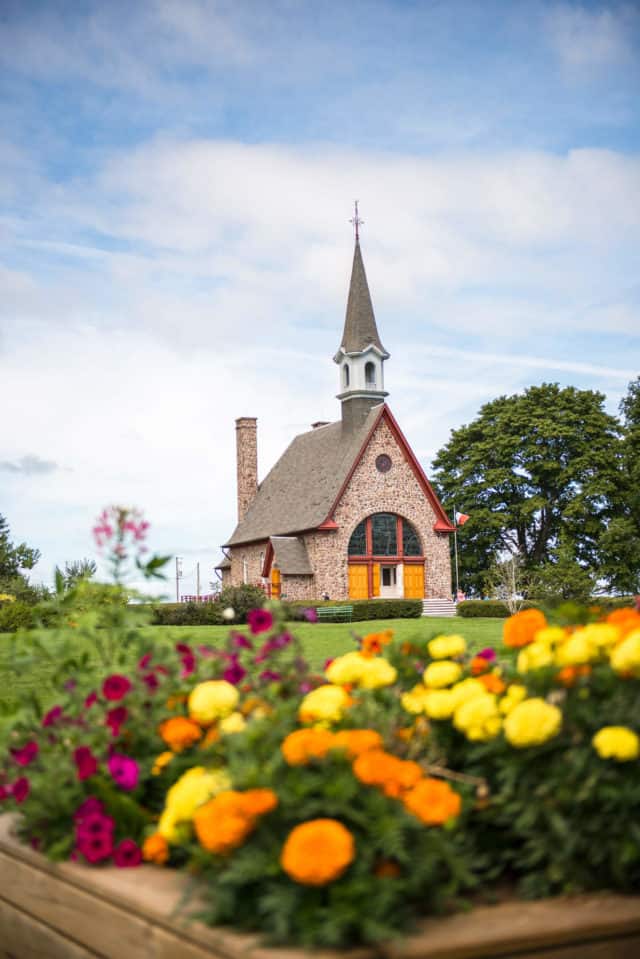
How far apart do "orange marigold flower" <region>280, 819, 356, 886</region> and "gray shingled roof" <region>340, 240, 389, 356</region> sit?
123 feet

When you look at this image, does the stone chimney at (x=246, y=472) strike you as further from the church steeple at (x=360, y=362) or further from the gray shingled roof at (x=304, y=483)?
the church steeple at (x=360, y=362)

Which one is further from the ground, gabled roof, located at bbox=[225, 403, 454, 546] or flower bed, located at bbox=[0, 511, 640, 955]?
gabled roof, located at bbox=[225, 403, 454, 546]

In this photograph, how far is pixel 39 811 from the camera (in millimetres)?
3521

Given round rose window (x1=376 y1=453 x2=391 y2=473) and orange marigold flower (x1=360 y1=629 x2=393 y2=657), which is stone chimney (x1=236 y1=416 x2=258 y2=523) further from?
orange marigold flower (x1=360 y1=629 x2=393 y2=657)

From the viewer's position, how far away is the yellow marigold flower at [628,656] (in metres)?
2.81

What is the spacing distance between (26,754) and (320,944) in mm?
1714

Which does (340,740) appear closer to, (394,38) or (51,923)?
(51,923)

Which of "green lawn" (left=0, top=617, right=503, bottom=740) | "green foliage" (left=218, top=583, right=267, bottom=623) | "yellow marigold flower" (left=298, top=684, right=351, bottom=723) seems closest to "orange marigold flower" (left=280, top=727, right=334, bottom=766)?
"yellow marigold flower" (left=298, top=684, right=351, bottom=723)

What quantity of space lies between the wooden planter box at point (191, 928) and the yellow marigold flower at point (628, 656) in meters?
0.64

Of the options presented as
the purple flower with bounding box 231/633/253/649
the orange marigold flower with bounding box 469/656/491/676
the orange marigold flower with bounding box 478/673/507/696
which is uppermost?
the purple flower with bounding box 231/633/253/649

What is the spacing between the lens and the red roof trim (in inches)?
1485

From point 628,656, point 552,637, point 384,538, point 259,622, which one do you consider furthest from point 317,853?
point 384,538

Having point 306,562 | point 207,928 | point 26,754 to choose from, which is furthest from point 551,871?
point 306,562

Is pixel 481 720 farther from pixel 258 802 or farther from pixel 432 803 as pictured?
pixel 258 802
